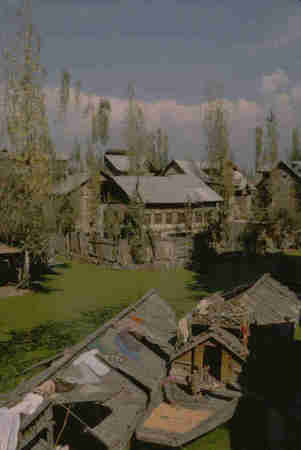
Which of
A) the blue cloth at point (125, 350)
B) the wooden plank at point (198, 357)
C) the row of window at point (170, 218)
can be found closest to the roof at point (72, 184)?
the row of window at point (170, 218)

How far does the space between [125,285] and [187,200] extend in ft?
55.1

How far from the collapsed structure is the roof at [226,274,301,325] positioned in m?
0.05

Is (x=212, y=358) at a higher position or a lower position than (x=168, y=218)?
lower

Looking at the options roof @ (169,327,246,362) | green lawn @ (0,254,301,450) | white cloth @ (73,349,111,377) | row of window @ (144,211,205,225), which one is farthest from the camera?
row of window @ (144,211,205,225)

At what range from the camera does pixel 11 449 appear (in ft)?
26.9

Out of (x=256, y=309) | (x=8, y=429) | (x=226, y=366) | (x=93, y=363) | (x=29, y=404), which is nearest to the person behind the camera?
(x=8, y=429)

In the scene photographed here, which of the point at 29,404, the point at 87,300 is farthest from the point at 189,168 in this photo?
the point at 29,404

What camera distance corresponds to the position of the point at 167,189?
149ft

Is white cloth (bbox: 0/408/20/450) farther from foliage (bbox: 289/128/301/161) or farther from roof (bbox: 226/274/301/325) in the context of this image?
foliage (bbox: 289/128/301/161)

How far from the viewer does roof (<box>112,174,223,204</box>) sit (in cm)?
4309

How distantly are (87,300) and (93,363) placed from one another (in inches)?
579

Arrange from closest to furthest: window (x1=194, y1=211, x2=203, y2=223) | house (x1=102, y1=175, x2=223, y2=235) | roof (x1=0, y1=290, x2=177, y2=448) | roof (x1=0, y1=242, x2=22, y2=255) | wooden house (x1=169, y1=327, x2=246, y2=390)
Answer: roof (x1=0, y1=290, x2=177, y2=448) → wooden house (x1=169, y1=327, x2=246, y2=390) → roof (x1=0, y1=242, x2=22, y2=255) → house (x1=102, y1=175, x2=223, y2=235) → window (x1=194, y1=211, x2=203, y2=223)

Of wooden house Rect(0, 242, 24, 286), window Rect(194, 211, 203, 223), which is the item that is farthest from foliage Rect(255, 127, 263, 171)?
wooden house Rect(0, 242, 24, 286)

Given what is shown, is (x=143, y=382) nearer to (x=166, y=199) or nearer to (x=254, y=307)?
(x=254, y=307)
